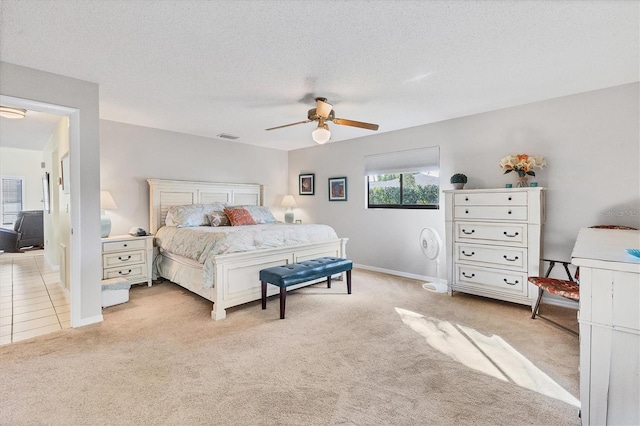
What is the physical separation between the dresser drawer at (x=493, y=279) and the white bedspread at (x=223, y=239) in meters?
1.82

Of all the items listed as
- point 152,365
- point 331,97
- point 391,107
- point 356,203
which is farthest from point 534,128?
point 152,365

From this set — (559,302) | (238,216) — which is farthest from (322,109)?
(559,302)

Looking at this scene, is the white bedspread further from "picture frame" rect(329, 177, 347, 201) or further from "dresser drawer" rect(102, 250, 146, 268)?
"picture frame" rect(329, 177, 347, 201)

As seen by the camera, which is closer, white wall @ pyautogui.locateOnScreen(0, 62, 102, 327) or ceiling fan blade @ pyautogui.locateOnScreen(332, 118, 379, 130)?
white wall @ pyautogui.locateOnScreen(0, 62, 102, 327)

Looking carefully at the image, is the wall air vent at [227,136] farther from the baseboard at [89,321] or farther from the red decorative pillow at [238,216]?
the baseboard at [89,321]

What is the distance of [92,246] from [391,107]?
3.64 meters

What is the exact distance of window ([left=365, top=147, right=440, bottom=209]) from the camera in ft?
15.0

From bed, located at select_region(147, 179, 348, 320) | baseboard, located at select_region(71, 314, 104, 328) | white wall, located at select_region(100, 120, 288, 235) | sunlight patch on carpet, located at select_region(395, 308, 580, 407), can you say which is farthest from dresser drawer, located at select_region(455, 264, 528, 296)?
white wall, located at select_region(100, 120, 288, 235)

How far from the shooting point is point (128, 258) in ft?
13.3

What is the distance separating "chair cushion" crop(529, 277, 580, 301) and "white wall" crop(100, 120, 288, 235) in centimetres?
491

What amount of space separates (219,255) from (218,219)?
1.55 m

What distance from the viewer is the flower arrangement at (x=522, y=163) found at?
3.37 meters

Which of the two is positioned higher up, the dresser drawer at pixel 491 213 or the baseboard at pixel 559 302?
the dresser drawer at pixel 491 213

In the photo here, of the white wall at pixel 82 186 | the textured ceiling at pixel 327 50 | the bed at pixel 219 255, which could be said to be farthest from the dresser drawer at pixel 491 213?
the white wall at pixel 82 186
